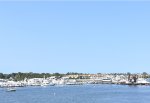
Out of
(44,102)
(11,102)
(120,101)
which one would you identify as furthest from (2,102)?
(120,101)

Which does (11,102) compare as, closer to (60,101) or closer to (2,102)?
(2,102)

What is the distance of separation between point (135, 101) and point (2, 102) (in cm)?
2586

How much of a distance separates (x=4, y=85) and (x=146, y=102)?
4301 inches

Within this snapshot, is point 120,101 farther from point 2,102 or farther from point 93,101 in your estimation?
point 2,102

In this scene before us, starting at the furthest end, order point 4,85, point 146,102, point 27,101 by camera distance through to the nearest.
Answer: point 4,85 → point 27,101 → point 146,102

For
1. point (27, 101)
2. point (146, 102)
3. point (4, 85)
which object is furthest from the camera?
point (4, 85)

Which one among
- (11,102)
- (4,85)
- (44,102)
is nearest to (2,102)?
(11,102)

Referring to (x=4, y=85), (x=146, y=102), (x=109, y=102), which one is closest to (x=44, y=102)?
(x=109, y=102)

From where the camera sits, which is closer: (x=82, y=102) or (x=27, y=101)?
(x=82, y=102)

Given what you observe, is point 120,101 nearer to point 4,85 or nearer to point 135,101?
point 135,101

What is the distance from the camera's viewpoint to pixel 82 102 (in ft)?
325

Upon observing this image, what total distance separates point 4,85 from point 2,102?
316ft

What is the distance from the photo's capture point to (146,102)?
97.1m

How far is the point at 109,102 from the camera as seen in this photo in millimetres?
99312
